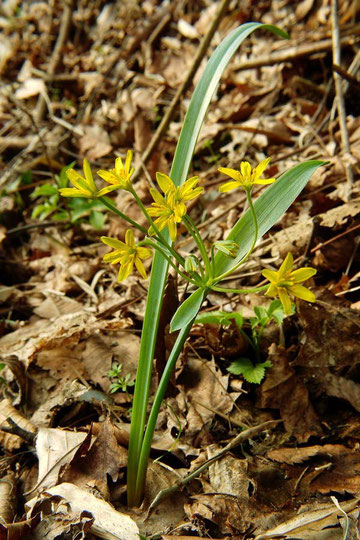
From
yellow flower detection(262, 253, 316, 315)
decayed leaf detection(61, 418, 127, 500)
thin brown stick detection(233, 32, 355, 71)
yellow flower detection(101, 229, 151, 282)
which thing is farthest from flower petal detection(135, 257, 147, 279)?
thin brown stick detection(233, 32, 355, 71)

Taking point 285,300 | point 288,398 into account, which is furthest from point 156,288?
point 288,398

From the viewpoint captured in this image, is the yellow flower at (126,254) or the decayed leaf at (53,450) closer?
the yellow flower at (126,254)

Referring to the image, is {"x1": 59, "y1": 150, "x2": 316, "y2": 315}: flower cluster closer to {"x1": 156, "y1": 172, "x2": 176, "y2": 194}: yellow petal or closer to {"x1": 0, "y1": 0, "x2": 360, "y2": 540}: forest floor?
{"x1": 156, "y1": 172, "x2": 176, "y2": 194}: yellow petal

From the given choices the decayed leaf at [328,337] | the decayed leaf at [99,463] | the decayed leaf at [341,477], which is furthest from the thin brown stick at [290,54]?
the decayed leaf at [99,463]

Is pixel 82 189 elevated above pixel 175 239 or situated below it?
above

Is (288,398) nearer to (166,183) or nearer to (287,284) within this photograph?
(287,284)

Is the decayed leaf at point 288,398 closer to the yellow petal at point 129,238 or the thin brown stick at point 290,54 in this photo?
the yellow petal at point 129,238

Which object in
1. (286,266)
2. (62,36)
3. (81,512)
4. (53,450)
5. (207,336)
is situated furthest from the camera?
(62,36)
